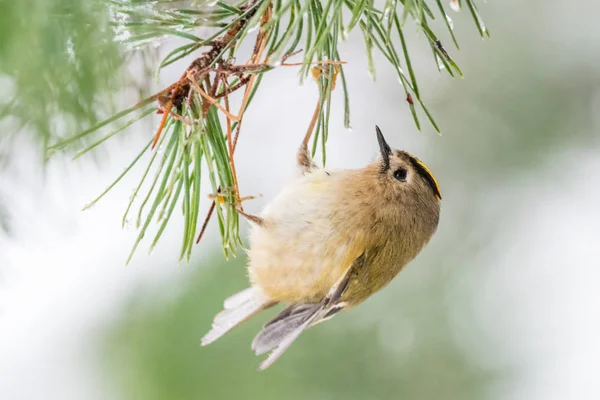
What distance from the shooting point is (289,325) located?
1.05 metres

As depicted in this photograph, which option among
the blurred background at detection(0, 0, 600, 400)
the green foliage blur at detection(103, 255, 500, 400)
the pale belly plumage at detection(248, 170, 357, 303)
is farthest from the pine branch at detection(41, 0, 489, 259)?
the green foliage blur at detection(103, 255, 500, 400)

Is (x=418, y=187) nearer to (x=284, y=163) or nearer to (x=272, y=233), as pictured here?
(x=272, y=233)

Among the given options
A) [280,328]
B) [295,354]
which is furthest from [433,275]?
[280,328]

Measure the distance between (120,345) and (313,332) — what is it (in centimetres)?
55

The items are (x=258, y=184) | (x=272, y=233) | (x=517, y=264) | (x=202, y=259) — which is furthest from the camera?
(x=517, y=264)

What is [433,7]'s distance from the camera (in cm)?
224

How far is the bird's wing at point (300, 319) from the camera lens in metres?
1.01

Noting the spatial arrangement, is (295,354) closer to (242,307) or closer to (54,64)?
(242,307)

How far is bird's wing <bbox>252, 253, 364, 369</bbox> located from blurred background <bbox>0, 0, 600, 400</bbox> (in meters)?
0.67

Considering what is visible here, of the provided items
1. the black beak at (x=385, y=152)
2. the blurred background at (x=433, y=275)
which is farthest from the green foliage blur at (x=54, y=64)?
the blurred background at (x=433, y=275)

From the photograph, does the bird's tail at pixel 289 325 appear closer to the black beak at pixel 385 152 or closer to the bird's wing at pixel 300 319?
the bird's wing at pixel 300 319

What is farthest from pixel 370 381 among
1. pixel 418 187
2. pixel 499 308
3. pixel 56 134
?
pixel 56 134

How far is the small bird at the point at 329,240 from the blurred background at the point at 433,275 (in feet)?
2.03

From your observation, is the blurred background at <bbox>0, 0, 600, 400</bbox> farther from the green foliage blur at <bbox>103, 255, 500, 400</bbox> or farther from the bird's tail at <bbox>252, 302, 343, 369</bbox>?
the bird's tail at <bbox>252, 302, 343, 369</bbox>
